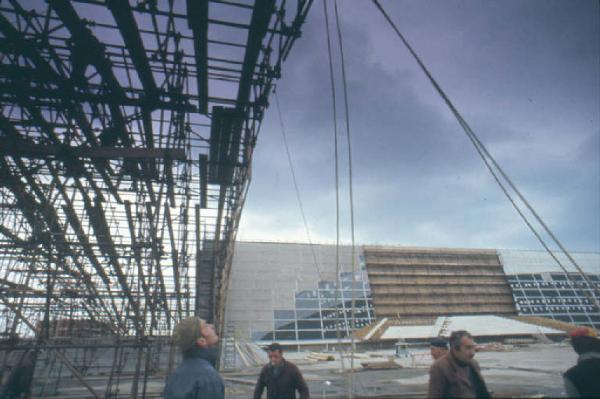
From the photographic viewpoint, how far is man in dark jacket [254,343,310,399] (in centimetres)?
439

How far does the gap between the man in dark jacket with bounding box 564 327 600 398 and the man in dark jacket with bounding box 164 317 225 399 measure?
9.69 ft

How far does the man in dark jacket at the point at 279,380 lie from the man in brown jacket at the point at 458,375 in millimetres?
1985

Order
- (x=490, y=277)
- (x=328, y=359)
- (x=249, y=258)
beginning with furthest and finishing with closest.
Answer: (x=490, y=277)
(x=249, y=258)
(x=328, y=359)

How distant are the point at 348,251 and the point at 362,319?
10.2m

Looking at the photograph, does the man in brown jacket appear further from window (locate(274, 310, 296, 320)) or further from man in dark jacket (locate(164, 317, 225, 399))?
window (locate(274, 310, 296, 320))

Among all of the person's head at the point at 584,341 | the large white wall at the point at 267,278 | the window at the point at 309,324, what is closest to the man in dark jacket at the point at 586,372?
the person's head at the point at 584,341

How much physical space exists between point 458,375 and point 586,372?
39.7 inches

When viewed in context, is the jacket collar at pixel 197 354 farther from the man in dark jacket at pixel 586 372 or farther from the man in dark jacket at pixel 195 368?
the man in dark jacket at pixel 586 372

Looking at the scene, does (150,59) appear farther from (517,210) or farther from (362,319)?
(362,319)

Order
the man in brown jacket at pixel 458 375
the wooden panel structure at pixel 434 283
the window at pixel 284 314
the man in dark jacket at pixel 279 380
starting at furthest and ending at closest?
the wooden panel structure at pixel 434 283, the window at pixel 284 314, the man in dark jacket at pixel 279 380, the man in brown jacket at pixel 458 375

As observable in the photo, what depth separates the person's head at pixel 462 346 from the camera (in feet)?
9.57

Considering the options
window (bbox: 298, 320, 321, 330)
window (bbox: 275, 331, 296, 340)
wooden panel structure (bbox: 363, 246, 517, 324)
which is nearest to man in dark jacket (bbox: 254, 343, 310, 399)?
window (bbox: 275, 331, 296, 340)

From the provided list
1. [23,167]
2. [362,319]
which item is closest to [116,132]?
[23,167]

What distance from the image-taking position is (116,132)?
736 centimetres
